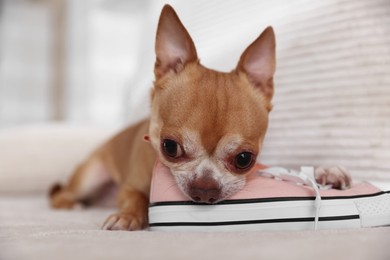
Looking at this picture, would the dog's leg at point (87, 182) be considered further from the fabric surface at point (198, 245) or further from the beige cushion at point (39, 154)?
the fabric surface at point (198, 245)

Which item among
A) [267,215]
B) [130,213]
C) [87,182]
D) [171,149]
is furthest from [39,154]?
[267,215]

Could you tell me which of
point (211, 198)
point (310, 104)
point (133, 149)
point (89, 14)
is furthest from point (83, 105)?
point (211, 198)

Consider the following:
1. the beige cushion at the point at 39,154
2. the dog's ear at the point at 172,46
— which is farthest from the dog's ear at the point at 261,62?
the beige cushion at the point at 39,154

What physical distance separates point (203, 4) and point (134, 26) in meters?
2.70

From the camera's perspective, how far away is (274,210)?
3.69 feet

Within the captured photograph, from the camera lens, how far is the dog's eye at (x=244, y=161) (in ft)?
4.06

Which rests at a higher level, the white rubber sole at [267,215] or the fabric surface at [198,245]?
the fabric surface at [198,245]

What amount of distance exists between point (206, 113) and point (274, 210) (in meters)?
0.29

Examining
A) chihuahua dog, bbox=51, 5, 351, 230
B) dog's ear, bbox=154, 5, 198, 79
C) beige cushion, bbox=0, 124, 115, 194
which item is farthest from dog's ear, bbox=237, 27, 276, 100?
beige cushion, bbox=0, 124, 115, 194

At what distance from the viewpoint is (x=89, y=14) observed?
4.32 metres

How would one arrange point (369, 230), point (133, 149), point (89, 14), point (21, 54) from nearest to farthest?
point (369, 230) → point (133, 149) → point (89, 14) → point (21, 54)

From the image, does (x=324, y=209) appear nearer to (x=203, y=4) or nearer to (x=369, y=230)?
(x=369, y=230)

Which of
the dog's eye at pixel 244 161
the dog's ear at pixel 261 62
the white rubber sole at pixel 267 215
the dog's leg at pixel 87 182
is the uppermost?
the dog's ear at pixel 261 62

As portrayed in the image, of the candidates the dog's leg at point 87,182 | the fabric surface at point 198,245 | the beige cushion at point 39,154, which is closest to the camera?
the fabric surface at point 198,245
